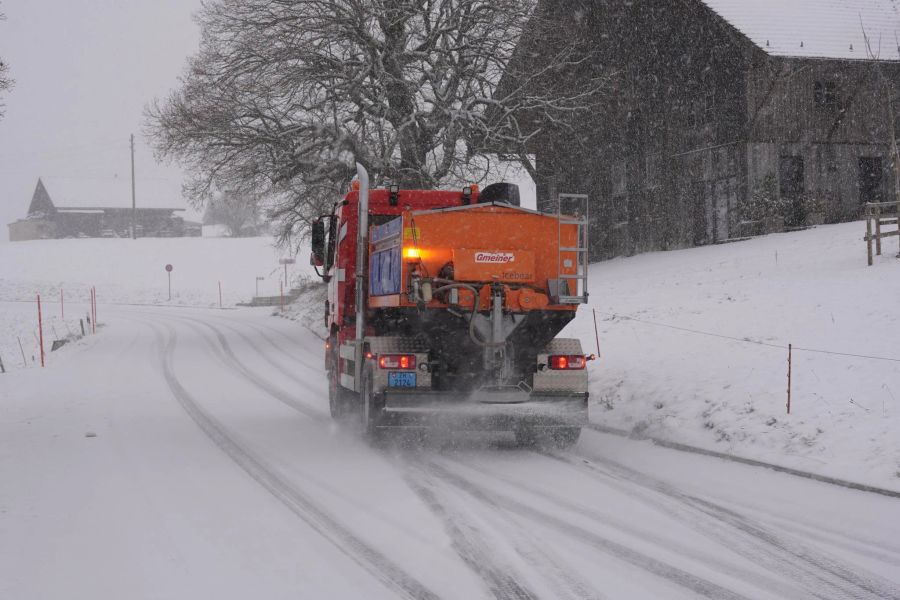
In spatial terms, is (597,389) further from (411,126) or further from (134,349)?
(134,349)

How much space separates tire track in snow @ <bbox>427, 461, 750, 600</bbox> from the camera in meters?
5.08

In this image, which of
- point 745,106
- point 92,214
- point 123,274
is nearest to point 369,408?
point 745,106

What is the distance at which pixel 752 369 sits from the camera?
1103 cm

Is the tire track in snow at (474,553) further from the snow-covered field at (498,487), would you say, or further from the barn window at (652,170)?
the barn window at (652,170)

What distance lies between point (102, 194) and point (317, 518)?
107 meters

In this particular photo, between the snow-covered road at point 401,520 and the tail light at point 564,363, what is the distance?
3.06 feet

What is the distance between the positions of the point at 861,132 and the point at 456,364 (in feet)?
81.6

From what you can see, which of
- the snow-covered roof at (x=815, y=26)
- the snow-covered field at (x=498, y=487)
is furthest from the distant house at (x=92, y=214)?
the snow-covered field at (x=498, y=487)

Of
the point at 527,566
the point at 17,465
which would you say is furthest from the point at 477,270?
the point at 17,465

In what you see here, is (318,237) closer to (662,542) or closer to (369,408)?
(369,408)

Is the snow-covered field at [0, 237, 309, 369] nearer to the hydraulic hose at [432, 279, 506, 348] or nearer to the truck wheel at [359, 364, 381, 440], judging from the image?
the truck wheel at [359, 364, 381, 440]

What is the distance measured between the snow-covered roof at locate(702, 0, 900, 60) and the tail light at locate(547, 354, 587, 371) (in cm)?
2085

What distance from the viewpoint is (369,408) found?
9609mm

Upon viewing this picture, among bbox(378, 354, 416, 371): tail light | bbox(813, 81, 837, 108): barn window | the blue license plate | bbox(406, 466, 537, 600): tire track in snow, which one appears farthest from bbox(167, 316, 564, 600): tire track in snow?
bbox(813, 81, 837, 108): barn window
